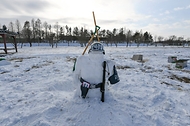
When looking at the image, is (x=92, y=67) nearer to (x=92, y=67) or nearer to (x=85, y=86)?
(x=92, y=67)

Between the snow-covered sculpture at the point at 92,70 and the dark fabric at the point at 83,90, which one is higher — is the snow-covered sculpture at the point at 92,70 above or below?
above

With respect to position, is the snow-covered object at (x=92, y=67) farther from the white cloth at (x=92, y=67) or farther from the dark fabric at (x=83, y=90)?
the dark fabric at (x=83, y=90)

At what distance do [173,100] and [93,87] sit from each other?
7.75ft

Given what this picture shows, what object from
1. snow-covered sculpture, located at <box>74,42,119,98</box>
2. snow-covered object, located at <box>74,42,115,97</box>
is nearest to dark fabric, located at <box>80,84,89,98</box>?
snow-covered sculpture, located at <box>74,42,119,98</box>

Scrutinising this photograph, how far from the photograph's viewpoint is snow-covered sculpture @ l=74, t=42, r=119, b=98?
3.13m

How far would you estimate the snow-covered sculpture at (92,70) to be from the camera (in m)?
3.13

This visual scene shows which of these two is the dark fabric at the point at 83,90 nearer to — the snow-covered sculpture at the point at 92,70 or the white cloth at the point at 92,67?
the snow-covered sculpture at the point at 92,70

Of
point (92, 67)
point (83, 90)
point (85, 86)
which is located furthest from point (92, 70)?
point (83, 90)

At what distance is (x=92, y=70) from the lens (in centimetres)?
315

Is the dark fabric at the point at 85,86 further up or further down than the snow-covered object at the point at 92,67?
further down

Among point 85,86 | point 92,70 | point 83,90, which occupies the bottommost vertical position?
point 83,90

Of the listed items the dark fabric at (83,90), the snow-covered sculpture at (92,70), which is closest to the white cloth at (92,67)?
the snow-covered sculpture at (92,70)

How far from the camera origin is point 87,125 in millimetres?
2396

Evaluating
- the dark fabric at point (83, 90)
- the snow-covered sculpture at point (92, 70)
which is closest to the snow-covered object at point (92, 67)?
the snow-covered sculpture at point (92, 70)
